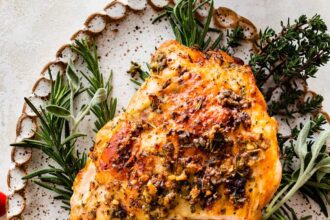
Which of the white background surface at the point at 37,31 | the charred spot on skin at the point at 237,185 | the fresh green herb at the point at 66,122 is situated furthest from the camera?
the white background surface at the point at 37,31

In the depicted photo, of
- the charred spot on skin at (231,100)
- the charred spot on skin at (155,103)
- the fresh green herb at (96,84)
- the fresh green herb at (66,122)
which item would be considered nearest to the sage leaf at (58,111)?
the fresh green herb at (66,122)

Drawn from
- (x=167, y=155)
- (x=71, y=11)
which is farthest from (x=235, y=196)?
(x=71, y=11)

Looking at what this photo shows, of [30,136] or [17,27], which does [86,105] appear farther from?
[17,27]

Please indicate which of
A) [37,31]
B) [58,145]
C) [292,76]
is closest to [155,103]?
[58,145]

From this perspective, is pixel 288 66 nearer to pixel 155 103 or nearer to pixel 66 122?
pixel 155 103

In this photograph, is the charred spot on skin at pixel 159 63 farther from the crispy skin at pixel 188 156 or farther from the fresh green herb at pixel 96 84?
the fresh green herb at pixel 96 84

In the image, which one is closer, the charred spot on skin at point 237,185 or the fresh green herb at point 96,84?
the charred spot on skin at point 237,185

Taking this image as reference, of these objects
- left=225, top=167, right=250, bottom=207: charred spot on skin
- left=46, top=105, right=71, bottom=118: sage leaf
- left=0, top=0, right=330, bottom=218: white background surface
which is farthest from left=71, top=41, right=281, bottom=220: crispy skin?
left=0, top=0, right=330, bottom=218: white background surface
